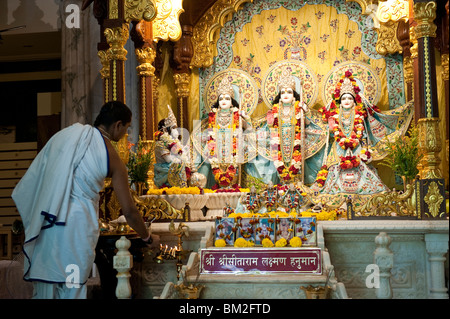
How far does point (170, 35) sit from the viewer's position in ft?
30.2

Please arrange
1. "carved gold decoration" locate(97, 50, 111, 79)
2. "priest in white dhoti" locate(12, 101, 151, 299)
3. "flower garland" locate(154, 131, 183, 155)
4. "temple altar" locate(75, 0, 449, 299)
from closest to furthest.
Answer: "priest in white dhoti" locate(12, 101, 151, 299) < "temple altar" locate(75, 0, 449, 299) < "carved gold decoration" locate(97, 50, 111, 79) < "flower garland" locate(154, 131, 183, 155)

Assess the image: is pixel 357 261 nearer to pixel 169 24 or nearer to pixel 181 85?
pixel 169 24

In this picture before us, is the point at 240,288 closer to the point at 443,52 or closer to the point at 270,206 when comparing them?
the point at 270,206

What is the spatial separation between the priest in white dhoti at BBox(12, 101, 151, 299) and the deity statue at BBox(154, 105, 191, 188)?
4153mm

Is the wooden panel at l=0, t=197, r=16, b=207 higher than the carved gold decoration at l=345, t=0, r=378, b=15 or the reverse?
the reverse

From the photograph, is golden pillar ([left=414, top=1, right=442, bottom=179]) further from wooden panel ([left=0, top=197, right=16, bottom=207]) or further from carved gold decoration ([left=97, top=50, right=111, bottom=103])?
wooden panel ([left=0, top=197, right=16, bottom=207])

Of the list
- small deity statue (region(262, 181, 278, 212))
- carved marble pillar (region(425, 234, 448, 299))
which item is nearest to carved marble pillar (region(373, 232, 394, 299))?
carved marble pillar (region(425, 234, 448, 299))

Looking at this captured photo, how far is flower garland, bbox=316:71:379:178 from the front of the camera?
8672 millimetres

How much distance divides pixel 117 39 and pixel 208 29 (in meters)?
3.42

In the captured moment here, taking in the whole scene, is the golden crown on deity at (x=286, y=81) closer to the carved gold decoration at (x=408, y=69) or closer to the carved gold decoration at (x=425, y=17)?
the carved gold decoration at (x=408, y=69)

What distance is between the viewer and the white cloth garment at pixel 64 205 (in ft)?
13.4

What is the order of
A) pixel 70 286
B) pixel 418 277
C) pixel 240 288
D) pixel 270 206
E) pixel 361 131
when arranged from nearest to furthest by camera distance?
pixel 70 286 < pixel 240 288 < pixel 418 277 < pixel 270 206 < pixel 361 131
